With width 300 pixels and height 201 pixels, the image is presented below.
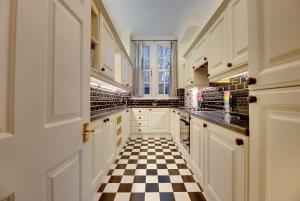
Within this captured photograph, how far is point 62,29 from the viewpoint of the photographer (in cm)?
78

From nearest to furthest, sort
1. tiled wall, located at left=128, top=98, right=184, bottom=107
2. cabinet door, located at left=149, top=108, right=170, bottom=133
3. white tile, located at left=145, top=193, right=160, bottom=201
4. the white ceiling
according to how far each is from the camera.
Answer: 1. white tile, located at left=145, top=193, right=160, bottom=201
2. the white ceiling
3. cabinet door, located at left=149, top=108, right=170, bottom=133
4. tiled wall, located at left=128, top=98, right=184, bottom=107

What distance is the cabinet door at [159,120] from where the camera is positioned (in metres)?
4.95

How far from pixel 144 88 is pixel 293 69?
516 cm

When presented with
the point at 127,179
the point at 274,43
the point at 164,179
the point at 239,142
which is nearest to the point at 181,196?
the point at 164,179

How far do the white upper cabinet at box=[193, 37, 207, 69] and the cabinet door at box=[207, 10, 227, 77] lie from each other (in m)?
0.21

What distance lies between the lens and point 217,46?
7.08 ft

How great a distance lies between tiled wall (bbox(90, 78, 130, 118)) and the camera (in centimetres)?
279

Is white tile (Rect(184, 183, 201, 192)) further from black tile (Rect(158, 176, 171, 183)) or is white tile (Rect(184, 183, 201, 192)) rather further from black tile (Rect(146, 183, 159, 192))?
black tile (Rect(146, 183, 159, 192))

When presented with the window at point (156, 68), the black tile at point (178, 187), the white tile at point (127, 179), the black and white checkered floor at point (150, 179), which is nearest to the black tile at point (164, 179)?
the black and white checkered floor at point (150, 179)

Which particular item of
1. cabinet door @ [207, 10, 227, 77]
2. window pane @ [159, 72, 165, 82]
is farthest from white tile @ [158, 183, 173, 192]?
window pane @ [159, 72, 165, 82]

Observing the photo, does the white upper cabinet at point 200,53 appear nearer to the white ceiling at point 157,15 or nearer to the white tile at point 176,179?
the white ceiling at point 157,15

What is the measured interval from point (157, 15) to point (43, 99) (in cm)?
412

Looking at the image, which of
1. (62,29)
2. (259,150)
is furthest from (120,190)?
(62,29)

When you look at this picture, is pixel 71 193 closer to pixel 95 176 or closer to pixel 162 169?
pixel 95 176
